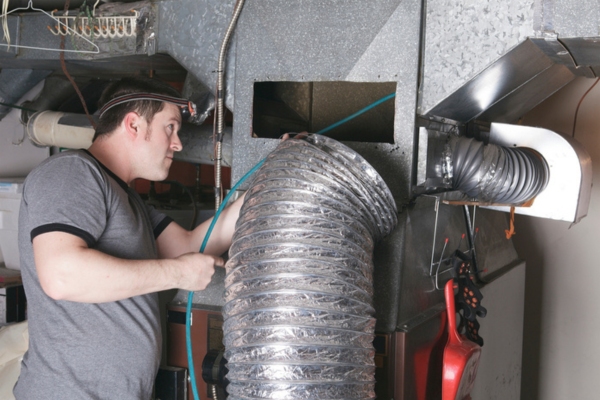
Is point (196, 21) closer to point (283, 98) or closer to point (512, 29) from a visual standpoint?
point (283, 98)

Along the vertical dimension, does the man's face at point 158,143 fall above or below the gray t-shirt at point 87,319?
above

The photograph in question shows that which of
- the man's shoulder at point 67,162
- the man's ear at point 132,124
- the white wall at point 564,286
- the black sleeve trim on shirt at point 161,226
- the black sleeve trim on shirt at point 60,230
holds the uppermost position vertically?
the man's ear at point 132,124

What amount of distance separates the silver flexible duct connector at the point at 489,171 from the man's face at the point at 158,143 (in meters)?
0.77

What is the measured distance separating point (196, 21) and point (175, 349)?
0.99m

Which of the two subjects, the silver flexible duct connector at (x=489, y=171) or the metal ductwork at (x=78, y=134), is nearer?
the silver flexible duct connector at (x=489, y=171)

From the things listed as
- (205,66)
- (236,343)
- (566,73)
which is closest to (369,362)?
(236,343)

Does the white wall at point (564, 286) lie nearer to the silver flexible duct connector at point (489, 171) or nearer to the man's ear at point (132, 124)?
the silver flexible duct connector at point (489, 171)

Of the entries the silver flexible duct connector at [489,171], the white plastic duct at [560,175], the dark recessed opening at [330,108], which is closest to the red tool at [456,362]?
the silver flexible duct connector at [489,171]

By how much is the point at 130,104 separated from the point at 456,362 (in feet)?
3.58

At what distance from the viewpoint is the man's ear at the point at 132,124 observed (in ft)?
5.58

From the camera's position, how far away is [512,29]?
4.96ft

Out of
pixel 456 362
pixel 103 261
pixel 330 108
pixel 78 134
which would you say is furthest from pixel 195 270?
pixel 78 134

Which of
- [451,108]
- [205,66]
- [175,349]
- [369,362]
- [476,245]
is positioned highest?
[205,66]

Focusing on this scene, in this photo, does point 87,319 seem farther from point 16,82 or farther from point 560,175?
point 16,82
